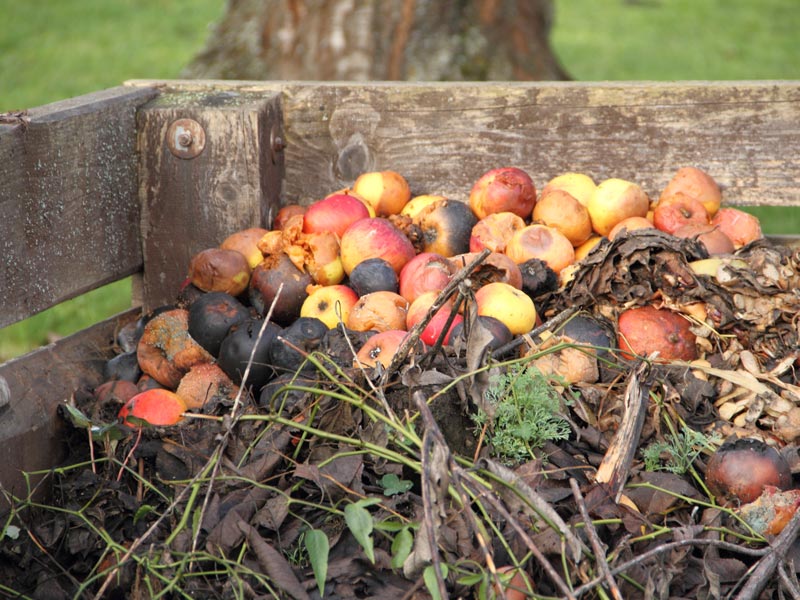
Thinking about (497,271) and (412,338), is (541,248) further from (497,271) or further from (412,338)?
(412,338)

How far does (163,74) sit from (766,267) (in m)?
8.63

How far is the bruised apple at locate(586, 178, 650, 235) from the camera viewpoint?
10.2 feet

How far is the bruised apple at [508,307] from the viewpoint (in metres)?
2.61

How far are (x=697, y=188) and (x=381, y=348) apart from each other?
58.6 inches

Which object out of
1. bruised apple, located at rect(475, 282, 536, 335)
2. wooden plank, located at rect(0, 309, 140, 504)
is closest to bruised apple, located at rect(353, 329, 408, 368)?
bruised apple, located at rect(475, 282, 536, 335)

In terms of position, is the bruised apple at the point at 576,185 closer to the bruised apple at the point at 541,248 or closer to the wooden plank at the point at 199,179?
the bruised apple at the point at 541,248

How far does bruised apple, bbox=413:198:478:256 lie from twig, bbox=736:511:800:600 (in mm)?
1564

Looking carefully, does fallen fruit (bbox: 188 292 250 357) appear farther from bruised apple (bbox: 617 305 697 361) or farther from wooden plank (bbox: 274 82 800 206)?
bruised apple (bbox: 617 305 697 361)

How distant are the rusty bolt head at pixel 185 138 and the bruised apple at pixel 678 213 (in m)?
1.70

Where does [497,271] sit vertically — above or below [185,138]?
below

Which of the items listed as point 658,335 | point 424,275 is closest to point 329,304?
point 424,275

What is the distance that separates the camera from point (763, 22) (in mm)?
14477

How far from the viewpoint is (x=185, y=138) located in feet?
10.5

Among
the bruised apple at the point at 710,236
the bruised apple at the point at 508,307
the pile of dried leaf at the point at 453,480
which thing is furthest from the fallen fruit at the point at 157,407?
the bruised apple at the point at 710,236
